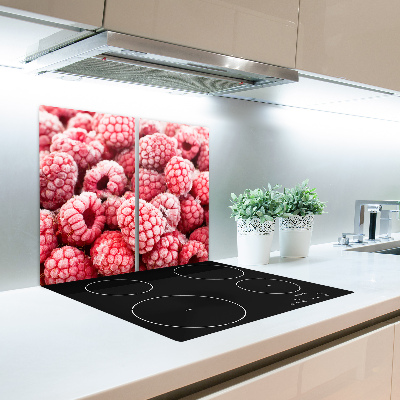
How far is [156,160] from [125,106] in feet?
0.72

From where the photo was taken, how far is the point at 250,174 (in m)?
2.09

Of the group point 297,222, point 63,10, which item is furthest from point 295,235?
point 63,10

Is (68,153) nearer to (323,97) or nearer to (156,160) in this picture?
(156,160)

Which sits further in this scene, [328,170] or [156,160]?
[328,170]

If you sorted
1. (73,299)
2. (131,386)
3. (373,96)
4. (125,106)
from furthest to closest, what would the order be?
(373,96)
(125,106)
(73,299)
(131,386)

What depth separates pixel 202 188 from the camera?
6.21 ft

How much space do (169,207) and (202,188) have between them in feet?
0.58

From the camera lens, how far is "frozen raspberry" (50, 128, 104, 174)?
150 cm

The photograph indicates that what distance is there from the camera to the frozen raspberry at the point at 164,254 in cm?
174

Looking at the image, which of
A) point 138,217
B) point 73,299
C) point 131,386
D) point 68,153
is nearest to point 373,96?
point 138,217

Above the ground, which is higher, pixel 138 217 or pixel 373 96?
pixel 373 96

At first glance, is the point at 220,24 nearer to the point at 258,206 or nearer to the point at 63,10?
the point at 63,10

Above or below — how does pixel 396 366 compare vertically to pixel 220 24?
below

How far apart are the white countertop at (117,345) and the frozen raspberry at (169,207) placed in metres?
0.51
